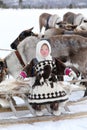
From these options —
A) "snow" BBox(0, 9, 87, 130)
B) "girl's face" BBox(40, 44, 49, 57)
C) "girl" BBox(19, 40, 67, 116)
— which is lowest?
"snow" BBox(0, 9, 87, 130)

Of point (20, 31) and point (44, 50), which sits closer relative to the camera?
point (44, 50)

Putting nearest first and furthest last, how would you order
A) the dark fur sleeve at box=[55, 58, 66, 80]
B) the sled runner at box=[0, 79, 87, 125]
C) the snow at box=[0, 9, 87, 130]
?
the snow at box=[0, 9, 87, 130] → the sled runner at box=[0, 79, 87, 125] → the dark fur sleeve at box=[55, 58, 66, 80]

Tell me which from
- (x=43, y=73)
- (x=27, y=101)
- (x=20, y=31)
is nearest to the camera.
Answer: (x=43, y=73)

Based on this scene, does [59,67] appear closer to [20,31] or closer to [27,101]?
[27,101]

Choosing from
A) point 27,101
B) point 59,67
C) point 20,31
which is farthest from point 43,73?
point 20,31

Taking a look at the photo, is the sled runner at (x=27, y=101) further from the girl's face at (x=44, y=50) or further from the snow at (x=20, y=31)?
the girl's face at (x=44, y=50)

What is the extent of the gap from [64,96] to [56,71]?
0.24 meters

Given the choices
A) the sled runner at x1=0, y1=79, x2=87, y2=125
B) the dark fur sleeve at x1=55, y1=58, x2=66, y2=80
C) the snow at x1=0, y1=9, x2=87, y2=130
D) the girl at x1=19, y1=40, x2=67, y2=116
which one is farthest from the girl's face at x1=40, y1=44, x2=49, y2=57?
the snow at x1=0, y1=9, x2=87, y2=130

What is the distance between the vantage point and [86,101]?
4863mm

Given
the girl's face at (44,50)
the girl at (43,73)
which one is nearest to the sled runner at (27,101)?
the girl at (43,73)

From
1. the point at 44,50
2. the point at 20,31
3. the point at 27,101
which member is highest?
the point at 44,50

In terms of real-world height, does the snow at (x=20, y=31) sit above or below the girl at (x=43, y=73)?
below

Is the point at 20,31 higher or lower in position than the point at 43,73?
lower

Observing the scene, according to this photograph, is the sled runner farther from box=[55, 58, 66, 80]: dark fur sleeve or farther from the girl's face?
the girl's face
